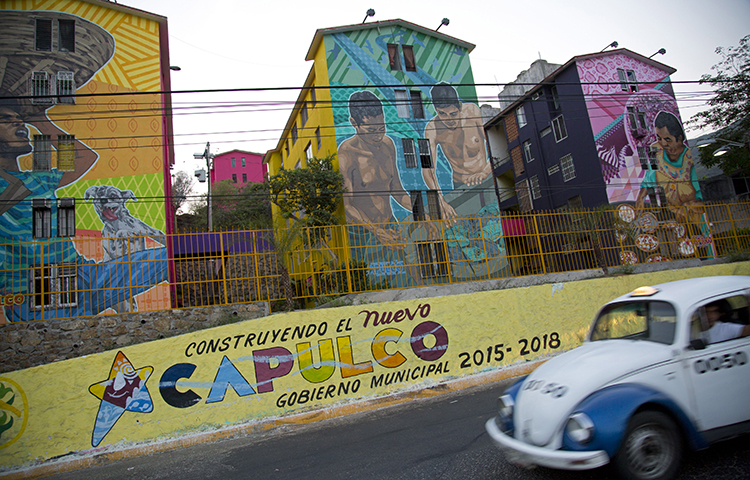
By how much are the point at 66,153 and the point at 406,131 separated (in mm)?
14757

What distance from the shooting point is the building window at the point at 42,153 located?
16219 millimetres

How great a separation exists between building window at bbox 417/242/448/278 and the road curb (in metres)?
2.74

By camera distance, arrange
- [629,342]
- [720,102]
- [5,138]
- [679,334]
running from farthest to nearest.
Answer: [720,102] < [5,138] < [629,342] < [679,334]

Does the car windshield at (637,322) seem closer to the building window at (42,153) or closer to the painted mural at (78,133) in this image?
the painted mural at (78,133)

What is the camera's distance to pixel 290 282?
9.27 m

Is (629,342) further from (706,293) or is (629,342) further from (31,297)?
(31,297)

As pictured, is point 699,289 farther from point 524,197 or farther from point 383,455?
point 524,197

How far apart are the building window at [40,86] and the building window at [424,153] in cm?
1580

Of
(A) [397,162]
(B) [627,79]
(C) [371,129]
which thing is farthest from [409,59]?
(B) [627,79]

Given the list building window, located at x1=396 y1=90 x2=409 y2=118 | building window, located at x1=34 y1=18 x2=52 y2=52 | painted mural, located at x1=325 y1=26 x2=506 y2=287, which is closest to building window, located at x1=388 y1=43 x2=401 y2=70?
painted mural, located at x1=325 y1=26 x2=506 y2=287

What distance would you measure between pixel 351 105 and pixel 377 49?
3.74 metres

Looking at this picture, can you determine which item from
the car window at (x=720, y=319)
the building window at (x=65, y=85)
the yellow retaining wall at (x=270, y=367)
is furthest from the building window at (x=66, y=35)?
the car window at (x=720, y=319)

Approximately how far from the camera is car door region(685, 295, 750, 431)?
371 cm

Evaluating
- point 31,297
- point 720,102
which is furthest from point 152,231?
point 720,102
